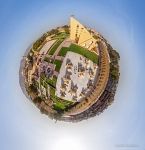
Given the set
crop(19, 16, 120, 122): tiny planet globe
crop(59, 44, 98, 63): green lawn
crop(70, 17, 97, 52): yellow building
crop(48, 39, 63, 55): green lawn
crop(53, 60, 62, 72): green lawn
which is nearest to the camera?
crop(70, 17, 97, 52): yellow building

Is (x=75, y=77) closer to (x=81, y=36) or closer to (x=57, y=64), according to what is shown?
(x=57, y=64)

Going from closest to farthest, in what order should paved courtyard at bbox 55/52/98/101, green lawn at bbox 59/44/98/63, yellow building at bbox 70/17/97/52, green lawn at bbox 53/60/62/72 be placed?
yellow building at bbox 70/17/97/52
paved courtyard at bbox 55/52/98/101
green lawn at bbox 53/60/62/72
green lawn at bbox 59/44/98/63

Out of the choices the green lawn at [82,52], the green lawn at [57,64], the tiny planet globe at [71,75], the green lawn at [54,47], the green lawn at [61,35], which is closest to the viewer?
the tiny planet globe at [71,75]

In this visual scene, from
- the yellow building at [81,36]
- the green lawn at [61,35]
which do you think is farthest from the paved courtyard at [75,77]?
the green lawn at [61,35]

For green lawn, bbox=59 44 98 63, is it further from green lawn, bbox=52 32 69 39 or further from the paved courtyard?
green lawn, bbox=52 32 69 39

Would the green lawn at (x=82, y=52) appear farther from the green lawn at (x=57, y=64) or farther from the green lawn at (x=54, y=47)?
the green lawn at (x=54, y=47)

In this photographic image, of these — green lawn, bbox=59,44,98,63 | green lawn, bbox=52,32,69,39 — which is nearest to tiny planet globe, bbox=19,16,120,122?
green lawn, bbox=59,44,98,63

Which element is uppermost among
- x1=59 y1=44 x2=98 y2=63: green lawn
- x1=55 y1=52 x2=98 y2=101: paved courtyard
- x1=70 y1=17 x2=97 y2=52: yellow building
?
x1=70 y1=17 x2=97 y2=52: yellow building

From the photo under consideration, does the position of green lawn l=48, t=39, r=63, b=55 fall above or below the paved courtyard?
above

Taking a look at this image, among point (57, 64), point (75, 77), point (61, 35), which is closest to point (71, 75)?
point (75, 77)
